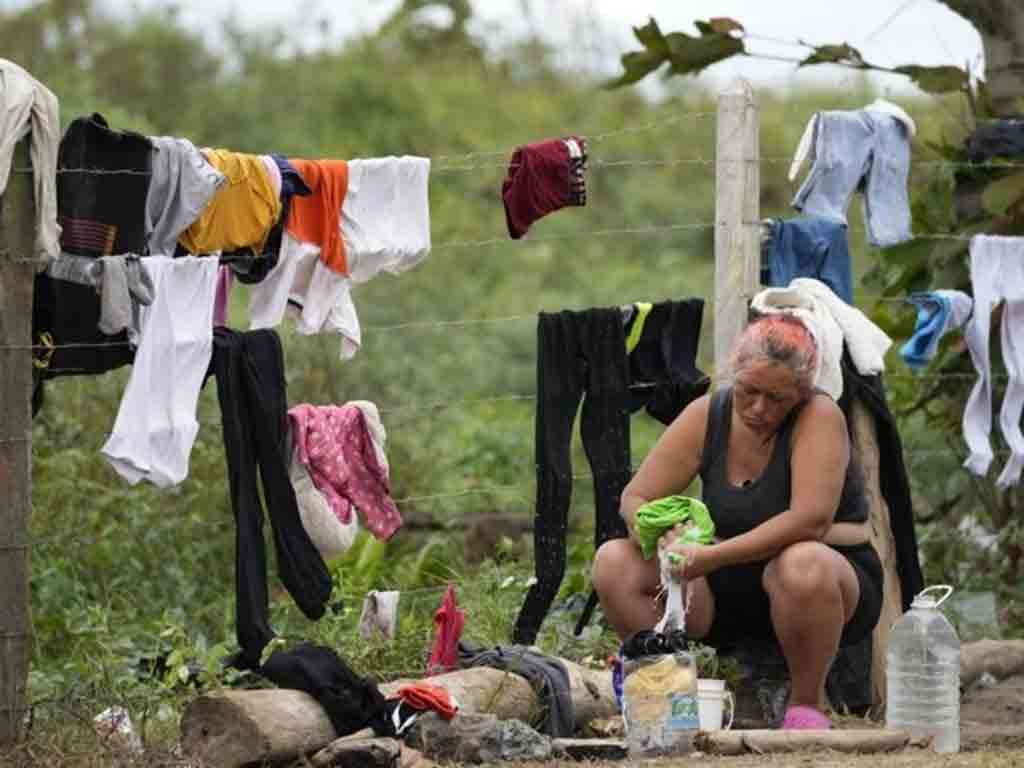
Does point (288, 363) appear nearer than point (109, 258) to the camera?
No

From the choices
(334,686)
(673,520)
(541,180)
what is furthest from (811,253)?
(334,686)

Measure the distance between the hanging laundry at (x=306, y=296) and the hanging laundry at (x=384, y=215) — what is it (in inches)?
4.1

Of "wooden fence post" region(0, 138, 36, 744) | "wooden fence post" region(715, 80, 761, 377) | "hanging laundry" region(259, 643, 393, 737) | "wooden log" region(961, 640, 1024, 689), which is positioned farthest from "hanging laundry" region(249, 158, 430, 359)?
"wooden log" region(961, 640, 1024, 689)

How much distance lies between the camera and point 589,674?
7000mm

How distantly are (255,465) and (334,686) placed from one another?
944 mm

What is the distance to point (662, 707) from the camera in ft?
20.3

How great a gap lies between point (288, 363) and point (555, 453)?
3.38 meters

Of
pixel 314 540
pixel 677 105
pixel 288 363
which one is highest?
pixel 677 105

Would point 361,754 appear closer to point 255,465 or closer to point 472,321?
point 255,465

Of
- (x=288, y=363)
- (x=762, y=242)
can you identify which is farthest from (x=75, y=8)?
(x=762, y=242)

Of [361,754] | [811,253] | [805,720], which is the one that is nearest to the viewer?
[361,754]

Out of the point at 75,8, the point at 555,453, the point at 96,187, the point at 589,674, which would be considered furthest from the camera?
the point at 75,8

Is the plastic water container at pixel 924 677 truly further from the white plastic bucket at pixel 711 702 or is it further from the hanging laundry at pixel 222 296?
the hanging laundry at pixel 222 296

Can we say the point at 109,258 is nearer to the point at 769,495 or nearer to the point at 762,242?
the point at 769,495
